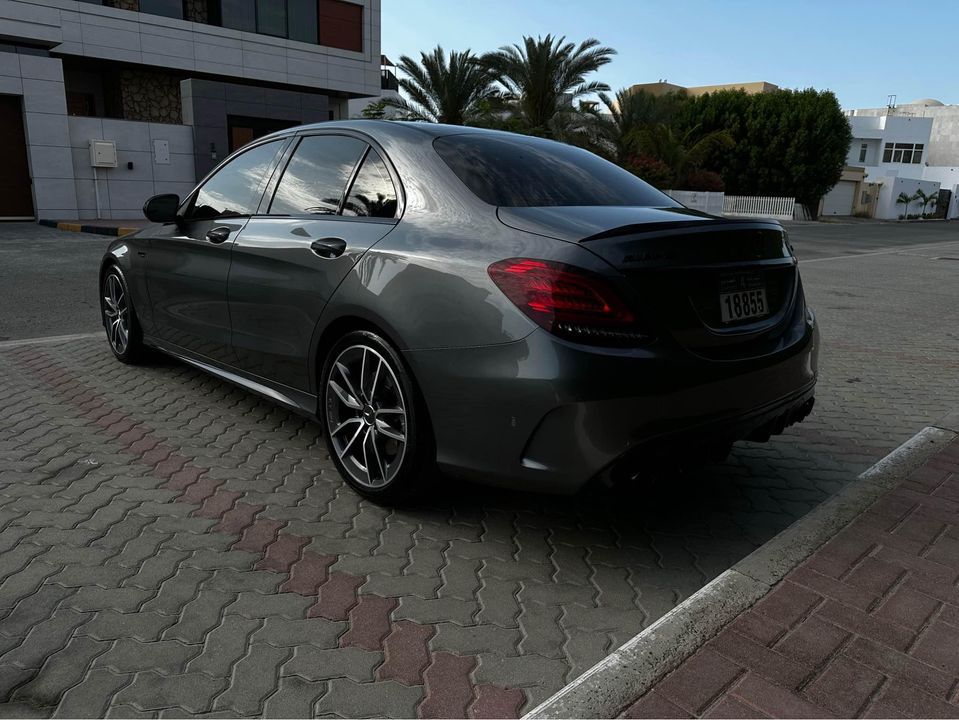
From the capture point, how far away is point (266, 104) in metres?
24.8

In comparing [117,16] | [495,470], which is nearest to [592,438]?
[495,470]

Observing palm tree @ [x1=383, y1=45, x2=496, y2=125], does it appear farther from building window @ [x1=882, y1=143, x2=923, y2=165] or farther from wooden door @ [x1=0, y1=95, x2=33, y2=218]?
building window @ [x1=882, y1=143, x2=923, y2=165]

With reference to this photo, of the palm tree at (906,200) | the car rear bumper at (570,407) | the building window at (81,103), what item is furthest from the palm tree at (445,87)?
the palm tree at (906,200)

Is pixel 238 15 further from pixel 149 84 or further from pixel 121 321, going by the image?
pixel 121 321

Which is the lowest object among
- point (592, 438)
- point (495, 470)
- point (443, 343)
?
point (495, 470)

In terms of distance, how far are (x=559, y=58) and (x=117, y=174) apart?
16.2 m

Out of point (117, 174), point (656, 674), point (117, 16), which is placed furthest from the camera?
point (117, 16)

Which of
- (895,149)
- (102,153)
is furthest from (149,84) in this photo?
(895,149)

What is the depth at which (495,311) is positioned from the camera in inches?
105

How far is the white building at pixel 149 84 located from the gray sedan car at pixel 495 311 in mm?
20416

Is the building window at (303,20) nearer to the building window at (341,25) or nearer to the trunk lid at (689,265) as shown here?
the building window at (341,25)

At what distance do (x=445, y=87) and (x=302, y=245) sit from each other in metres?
27.3

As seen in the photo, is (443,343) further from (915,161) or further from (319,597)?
(915,161)

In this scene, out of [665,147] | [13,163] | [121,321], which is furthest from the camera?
[665,147]
